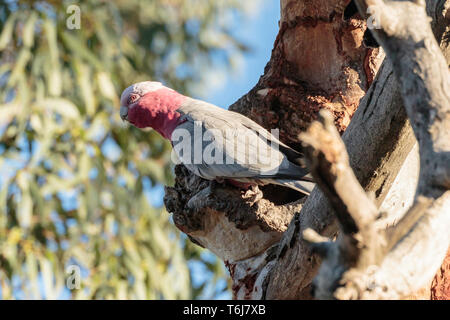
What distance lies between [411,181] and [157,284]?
2.06 meters

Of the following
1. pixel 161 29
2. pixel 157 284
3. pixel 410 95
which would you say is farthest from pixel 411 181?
pixel 161 29

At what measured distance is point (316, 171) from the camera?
927mm

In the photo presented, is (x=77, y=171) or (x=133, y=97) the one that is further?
(x=77, y=171)

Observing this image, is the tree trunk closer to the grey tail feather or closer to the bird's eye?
the grey tail feather

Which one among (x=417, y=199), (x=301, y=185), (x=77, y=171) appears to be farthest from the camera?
(x=77, y=171)

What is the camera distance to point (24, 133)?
3.41 meters

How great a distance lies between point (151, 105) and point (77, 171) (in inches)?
49.0

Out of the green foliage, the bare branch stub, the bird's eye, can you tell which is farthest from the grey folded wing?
the green foliage

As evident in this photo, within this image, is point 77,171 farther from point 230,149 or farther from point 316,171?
point 316,171

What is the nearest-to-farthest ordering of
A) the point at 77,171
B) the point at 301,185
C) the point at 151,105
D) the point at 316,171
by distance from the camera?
the point at 316,171
the point at 301,185
the point at 151,105
the point at 77,171

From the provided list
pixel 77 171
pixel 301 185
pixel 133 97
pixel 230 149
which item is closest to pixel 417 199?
pixel 301 185

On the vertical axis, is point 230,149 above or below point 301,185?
above

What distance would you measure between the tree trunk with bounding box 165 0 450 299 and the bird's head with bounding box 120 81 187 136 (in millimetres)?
269

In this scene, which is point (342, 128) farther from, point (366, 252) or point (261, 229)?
point (366, 252)
